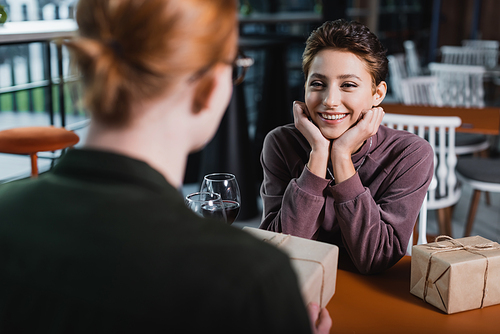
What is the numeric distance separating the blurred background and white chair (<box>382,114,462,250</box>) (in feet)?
2.07

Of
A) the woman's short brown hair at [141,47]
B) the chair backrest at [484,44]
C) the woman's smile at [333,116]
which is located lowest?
the woman's smile at [333,116]

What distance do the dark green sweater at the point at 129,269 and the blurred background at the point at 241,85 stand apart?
14 centimetres

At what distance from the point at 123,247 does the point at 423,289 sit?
2.20 ft

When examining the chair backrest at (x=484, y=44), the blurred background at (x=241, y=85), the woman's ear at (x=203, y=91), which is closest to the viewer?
the woman's ear at (x=203, y=91)

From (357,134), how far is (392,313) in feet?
1.59

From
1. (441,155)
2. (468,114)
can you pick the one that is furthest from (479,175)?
(468,114)

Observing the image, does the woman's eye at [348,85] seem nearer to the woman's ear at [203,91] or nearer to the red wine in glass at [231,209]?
the red wine in glass at [231,209]

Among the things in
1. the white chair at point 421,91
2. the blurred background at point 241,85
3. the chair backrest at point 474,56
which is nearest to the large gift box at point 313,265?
the blurred background at point 241,85

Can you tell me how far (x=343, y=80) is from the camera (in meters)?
1.25

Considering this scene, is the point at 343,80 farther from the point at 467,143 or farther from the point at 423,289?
the point at 467,143

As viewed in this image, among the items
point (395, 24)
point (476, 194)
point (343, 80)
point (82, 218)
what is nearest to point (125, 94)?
point (82, 218)

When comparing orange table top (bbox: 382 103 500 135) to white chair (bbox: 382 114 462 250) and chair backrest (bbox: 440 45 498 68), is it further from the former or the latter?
chair backrest (bbox: 440 45 498 68)

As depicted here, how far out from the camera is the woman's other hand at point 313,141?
1224mm

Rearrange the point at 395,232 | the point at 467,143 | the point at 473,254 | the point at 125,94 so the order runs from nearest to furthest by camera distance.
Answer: the point at 125,94 → the point at 473,254 → the point at 395,232 → the point at 467,143
